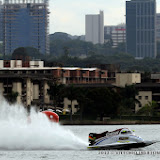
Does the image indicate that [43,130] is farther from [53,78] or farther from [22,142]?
[53,78]

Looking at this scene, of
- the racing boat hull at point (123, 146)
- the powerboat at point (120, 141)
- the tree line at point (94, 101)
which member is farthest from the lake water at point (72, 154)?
the tree line at point (94, 101)

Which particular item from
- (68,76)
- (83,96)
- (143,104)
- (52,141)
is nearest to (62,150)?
(52,141)

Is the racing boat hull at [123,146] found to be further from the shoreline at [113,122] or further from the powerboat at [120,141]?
the shoreline at [113,122]

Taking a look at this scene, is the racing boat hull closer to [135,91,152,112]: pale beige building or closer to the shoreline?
the shoreline

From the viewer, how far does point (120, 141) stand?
58750 mm

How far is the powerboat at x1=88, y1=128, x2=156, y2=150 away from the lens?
58.7m

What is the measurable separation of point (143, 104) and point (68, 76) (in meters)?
27.4

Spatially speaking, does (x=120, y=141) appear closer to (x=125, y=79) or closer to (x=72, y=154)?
(x=72, y=154)

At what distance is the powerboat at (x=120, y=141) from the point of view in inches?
2309

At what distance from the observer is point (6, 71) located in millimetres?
176250

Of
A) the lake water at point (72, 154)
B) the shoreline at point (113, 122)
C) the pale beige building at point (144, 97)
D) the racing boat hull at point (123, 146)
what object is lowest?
the shoreline at point (113, 122)

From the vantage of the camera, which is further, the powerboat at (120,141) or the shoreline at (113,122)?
the shoreline at (113,122)

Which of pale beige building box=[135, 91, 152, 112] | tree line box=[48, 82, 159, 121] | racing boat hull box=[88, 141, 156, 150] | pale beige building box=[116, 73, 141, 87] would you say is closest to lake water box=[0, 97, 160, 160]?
racing boat hull box=[88, 141, 156, 150]

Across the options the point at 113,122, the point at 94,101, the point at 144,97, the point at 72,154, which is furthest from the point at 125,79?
the point at 72,154
